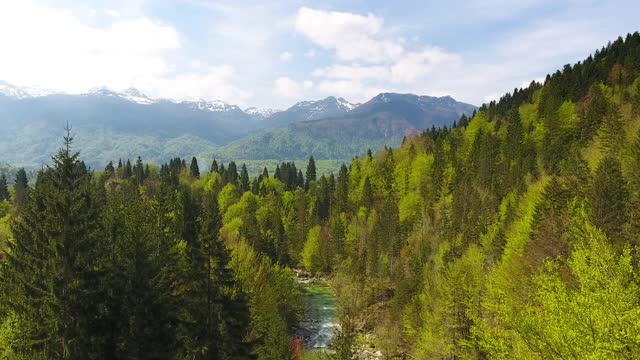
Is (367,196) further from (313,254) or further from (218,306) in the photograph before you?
(218,306)

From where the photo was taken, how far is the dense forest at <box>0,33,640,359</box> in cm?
1742

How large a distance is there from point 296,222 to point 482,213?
231 feet

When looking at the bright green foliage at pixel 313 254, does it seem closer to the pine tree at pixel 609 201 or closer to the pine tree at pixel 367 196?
the pine tree at pixel 367 196

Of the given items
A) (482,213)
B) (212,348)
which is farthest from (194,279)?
(482,213)

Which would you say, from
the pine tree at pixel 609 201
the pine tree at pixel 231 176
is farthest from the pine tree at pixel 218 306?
the pine tree at pixel 231 176

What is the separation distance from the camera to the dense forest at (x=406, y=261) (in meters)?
17.4

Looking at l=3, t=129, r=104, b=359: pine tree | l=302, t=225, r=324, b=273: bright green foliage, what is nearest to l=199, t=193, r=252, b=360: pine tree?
l=3, t=129, r=104, b=359: pine tree

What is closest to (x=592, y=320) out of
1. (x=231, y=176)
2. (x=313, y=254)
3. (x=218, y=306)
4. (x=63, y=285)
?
(x=218, y=306)

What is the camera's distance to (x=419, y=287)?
63.8 metres

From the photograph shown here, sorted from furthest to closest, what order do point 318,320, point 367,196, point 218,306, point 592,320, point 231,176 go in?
point 231,176 → point 367,196 → point 318,320 → point 218,306 → point 592,320

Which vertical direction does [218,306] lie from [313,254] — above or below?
above

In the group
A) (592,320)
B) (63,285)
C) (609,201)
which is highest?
(609,201)

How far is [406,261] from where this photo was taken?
88.8 metres

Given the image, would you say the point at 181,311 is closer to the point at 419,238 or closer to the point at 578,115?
the point at 419,238
